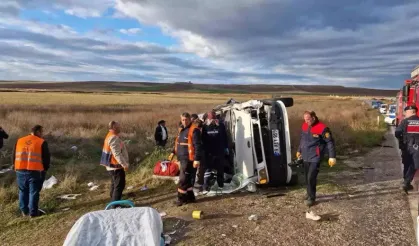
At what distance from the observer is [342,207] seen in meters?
6.20

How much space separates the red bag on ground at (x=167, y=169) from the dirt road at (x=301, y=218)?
101cm

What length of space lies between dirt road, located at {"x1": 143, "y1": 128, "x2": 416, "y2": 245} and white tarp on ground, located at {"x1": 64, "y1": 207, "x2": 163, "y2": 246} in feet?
2.76

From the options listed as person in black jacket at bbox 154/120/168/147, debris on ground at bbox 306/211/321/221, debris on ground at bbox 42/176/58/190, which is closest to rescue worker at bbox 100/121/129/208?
debris on ground at bbox 42/176/58/190

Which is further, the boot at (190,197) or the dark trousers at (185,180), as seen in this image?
the boot at (190,197)

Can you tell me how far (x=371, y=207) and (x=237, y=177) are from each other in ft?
8.53

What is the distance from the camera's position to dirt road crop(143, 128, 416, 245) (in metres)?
4.96

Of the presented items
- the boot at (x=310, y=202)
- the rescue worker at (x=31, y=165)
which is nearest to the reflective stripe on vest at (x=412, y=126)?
the boot at (x=310, y=202)

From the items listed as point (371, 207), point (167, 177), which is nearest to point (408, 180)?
point (371, 207)

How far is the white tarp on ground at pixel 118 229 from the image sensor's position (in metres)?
3.99

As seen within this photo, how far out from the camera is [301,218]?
5.74 meters

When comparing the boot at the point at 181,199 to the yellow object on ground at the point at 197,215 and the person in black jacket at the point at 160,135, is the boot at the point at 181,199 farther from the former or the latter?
the person in black jacket at the point at 160,135

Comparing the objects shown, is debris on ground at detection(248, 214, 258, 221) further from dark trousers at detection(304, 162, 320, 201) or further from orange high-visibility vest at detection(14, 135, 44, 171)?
orange high-visibility vest at detection(14, 135, 44, 171)

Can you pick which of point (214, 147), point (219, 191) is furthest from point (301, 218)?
point (214, 147)

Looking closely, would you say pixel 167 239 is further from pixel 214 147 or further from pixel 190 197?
pixel 214 147
